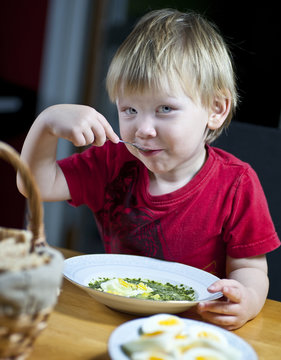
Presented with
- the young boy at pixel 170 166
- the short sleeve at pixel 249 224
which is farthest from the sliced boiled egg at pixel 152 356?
the short sleeve at pixel 249 224

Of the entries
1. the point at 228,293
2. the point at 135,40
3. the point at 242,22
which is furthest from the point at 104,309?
the point at 242,22

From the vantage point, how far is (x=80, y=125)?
0.92 metres

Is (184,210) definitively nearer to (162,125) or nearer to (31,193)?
(162,125)

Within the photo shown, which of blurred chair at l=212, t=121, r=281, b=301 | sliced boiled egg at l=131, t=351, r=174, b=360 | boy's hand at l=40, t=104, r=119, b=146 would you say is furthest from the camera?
blurred chair at l=212, t=121, r=281, b=301

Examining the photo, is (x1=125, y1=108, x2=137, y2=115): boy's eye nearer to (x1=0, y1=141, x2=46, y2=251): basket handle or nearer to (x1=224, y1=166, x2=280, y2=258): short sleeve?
(x1=224, y1=166, x2=280, y2=258): short sleeve

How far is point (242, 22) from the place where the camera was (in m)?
2.30

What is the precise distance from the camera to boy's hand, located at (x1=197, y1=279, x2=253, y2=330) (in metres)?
0.81

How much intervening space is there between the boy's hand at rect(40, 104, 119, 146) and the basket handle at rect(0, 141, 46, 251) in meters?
0.30

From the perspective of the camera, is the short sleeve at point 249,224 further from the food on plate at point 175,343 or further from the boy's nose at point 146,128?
the food on plate at point 175,343

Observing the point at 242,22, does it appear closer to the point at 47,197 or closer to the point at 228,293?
the point at 47,197

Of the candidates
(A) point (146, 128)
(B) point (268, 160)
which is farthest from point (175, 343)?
(B) point (268, 160)

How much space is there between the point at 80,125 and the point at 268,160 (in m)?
0.62

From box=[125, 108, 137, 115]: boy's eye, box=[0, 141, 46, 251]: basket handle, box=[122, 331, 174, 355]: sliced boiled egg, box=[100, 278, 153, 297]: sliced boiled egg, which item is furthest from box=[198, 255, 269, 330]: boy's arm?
box=[125, 108, 137, 115]: boy's eye

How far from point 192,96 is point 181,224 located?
0.30m
